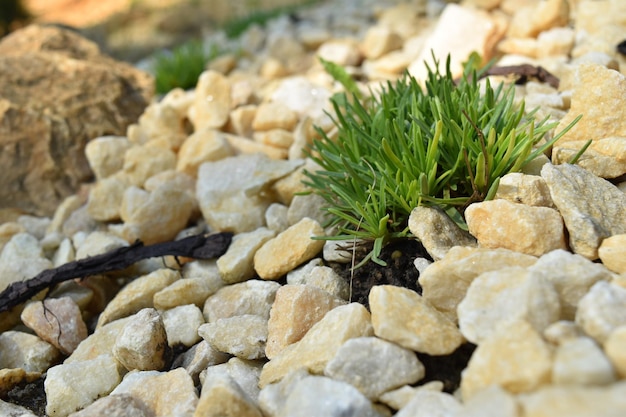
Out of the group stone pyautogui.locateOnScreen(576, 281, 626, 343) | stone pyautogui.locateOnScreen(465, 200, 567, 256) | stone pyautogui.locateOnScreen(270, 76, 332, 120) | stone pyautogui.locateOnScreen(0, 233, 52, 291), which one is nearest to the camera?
stone pyautogui.locateOnScreen(576, 281, 626, 343)

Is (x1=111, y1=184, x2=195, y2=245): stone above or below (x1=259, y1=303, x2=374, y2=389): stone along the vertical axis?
below

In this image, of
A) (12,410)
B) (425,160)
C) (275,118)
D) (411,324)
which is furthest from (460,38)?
(12,410)

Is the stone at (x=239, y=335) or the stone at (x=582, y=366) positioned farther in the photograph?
the stone at (x=239, y=335)

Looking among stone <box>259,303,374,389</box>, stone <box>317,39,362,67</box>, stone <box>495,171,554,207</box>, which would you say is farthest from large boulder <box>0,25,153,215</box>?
stone <box>495,171,554,207</box>

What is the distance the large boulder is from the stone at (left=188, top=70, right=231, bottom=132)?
55 cm

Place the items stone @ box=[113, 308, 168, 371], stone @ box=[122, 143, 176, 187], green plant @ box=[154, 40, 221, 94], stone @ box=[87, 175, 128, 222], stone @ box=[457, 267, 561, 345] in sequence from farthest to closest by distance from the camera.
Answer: green plant @ box=[154, 40, 221, 94] < stone @ box=[122, 143, 176, 187] < stone @ box=[87, 175, 128, 222] < stone @ box=[113, 308, 168, 371] < stone @ box=[457, 267, 561, 345]

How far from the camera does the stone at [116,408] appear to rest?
1663 mm

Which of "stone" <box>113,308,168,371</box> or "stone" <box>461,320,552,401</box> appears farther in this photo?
"stone" <box>113,308,168,371</box>

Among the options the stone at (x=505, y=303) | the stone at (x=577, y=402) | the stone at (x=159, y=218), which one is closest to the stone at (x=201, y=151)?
the stone at (x=159, y=218)

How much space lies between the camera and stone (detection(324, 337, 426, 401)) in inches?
59.1

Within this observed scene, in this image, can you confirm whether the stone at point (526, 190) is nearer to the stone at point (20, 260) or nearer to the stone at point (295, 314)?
the stone at point (295, 314)

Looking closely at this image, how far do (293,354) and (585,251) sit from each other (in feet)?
2.82

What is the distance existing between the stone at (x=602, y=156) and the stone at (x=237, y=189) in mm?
1115

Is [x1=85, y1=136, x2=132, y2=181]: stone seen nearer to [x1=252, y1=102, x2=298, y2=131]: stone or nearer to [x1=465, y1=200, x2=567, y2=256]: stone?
[x1=252, y1=102, x2=298, y2=131]: stone
